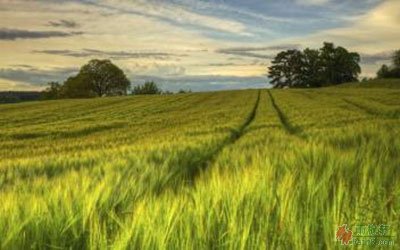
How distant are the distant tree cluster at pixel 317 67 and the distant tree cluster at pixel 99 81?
45055mm

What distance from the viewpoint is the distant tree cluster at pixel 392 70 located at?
128 m

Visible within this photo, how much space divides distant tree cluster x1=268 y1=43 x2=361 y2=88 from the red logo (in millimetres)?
130189

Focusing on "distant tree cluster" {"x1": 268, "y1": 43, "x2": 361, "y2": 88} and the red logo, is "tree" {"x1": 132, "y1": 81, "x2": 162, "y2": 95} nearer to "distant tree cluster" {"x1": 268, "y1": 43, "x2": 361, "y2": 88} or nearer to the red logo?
"distant tree cluster" {"x1": 268, "y1": 43, "x2": 361, "y2": 88}

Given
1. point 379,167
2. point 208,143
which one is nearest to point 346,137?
point 208,143

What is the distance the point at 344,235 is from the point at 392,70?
5375 inches

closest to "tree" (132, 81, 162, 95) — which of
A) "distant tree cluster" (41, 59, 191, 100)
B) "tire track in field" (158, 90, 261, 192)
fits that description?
"distant tree cluster" (41, 59, 191, 100)

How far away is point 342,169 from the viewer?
11.0 feet

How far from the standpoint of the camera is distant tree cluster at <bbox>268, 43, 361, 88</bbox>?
433 ft

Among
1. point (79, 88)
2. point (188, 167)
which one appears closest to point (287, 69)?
point (79, 88)

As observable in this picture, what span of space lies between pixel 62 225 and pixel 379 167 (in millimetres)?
1778

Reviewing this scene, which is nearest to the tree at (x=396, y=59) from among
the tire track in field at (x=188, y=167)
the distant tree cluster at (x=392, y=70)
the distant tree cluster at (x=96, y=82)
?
the distant tree cluster at (x=392, y=70)

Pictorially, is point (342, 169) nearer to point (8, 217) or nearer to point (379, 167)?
point (379, 167)

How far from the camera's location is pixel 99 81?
116m

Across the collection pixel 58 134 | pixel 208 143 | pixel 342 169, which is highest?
pixel 342 169
